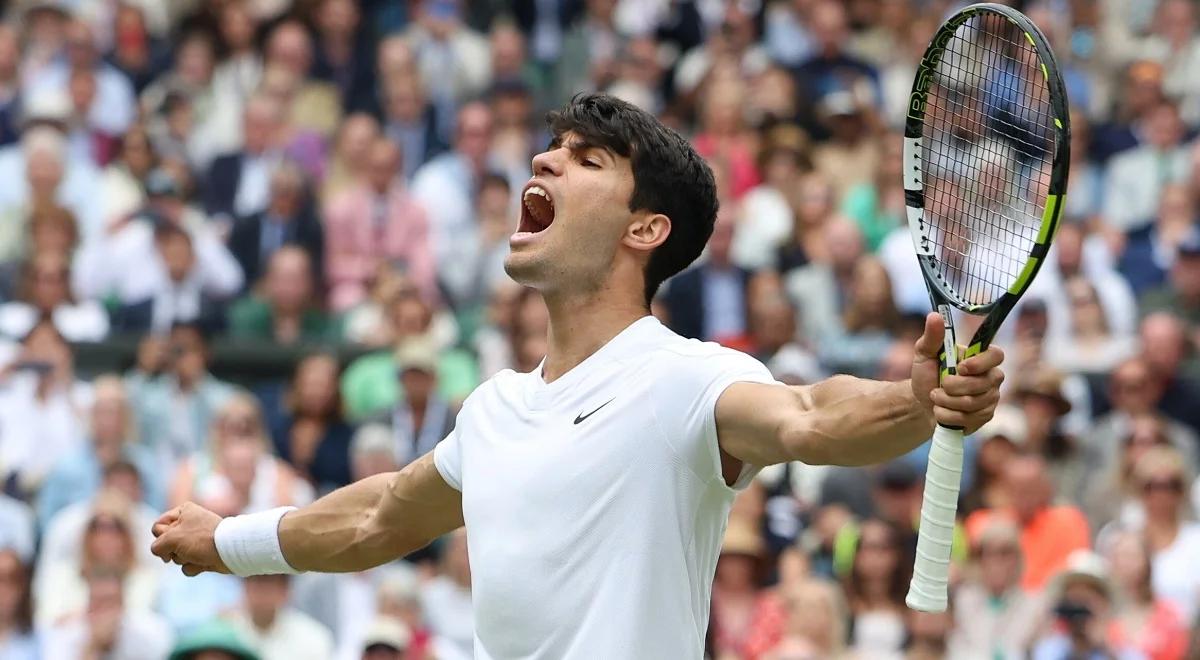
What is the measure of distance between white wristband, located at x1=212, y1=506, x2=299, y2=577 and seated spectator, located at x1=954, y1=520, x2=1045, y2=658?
4169 millimetres

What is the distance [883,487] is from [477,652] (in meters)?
5.00

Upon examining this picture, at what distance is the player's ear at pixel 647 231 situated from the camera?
14.8ft

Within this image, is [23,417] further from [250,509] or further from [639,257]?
[639,257]

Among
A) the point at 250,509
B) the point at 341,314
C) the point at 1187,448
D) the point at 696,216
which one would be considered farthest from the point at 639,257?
the point at 341,314

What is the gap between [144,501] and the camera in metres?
9.98

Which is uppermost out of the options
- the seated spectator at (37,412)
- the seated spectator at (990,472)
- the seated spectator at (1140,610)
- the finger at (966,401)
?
the finger at (966,401)

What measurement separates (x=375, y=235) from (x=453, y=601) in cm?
379

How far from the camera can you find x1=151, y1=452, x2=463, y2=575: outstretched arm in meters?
4.93

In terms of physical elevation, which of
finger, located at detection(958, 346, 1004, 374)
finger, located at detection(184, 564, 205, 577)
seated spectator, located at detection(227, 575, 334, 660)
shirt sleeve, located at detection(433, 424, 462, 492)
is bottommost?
seated spectator, located at detection(227, 575, 334, 660)

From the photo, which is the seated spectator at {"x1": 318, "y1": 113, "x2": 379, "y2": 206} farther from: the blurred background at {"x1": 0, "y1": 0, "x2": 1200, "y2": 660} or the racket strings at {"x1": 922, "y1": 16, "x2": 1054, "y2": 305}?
the racket strings at {"x1": 922, "y1": 16, "x2": 1054, "y2": 305}

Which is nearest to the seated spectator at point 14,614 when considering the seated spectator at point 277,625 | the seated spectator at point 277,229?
the seated spectator at point 277,625

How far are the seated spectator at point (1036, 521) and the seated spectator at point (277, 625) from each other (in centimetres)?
277

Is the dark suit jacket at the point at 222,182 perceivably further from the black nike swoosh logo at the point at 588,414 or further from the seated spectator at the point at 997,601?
the black nike swoosh logo at the point at 588,414

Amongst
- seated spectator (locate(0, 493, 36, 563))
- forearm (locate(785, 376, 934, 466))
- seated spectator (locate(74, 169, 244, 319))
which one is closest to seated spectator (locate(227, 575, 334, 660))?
seated spectator (locate(0, 493, 36, 563))
